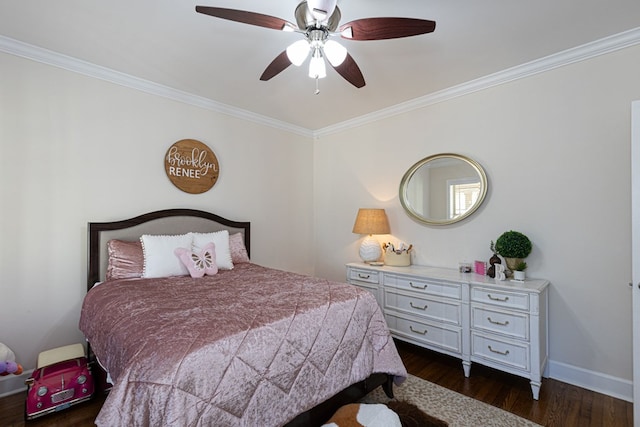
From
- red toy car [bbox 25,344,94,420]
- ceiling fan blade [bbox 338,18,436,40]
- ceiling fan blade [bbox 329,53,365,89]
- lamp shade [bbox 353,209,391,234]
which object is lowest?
red toy car [bbox 25,344,94,420]

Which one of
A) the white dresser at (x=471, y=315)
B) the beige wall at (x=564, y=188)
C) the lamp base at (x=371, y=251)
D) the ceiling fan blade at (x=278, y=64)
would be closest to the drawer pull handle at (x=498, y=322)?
the white dresser at (x=471, y=315)

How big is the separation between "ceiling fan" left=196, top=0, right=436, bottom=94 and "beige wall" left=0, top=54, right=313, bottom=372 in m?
1.75

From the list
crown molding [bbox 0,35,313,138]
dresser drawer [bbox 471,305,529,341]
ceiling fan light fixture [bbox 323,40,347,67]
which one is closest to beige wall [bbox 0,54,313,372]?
crown molding [bbox 0,35,313,138]

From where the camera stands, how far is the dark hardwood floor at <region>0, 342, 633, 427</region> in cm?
192

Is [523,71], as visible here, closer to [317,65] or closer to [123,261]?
[317,65]

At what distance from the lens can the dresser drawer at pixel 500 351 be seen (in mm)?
2205

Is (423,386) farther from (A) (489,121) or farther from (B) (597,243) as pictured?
(A) (489,121)

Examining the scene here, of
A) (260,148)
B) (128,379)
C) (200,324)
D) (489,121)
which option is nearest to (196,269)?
(200,324)

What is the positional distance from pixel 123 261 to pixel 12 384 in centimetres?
110

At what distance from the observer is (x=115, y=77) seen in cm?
274

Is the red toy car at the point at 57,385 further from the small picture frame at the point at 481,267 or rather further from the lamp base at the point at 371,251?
the small picture frame at the point at 481,267

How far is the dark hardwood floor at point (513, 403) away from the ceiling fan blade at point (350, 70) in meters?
2.36

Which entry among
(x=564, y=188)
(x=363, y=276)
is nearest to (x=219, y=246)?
(x=363, y=276)

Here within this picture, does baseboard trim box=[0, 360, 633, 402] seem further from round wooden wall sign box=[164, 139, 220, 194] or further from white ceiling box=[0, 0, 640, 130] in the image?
white ceiling box=[0, 0, 640, 130]
